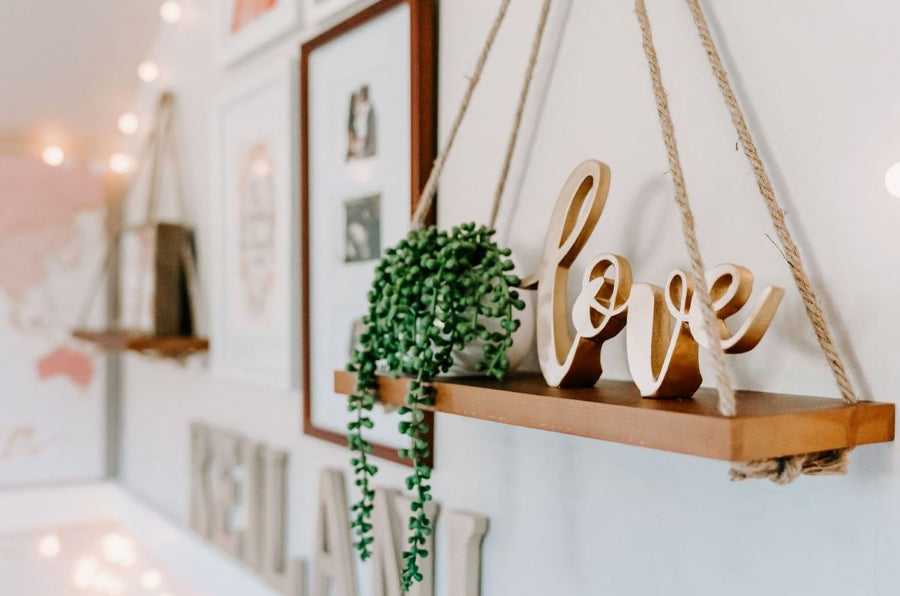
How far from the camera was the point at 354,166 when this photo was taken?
107cm

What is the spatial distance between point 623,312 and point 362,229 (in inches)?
21.4

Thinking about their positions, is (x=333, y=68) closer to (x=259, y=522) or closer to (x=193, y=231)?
(x=193, y=231)

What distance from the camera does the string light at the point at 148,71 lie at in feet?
5.79

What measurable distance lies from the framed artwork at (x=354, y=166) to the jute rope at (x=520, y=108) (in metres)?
0.15

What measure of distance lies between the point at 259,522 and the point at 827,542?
3.30ft

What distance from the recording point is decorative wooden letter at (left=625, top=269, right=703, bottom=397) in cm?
55

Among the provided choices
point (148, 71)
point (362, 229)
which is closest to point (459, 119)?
point (362, 229)

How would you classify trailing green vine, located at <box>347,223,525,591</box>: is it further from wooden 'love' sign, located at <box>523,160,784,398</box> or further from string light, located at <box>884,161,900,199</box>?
string light, located at <box>884,161,900,199</box>

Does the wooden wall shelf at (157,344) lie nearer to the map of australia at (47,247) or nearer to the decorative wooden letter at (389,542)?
the map of australia at (47,247)

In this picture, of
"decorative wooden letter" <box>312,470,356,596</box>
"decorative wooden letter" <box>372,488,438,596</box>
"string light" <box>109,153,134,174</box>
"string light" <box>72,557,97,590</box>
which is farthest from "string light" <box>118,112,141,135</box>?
"decorative wooden letter" <box>372,488,438,596</box>

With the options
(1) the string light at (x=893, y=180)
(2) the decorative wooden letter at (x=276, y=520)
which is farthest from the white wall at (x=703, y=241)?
(2) the decorative wooden letter at (x=276, y=520)

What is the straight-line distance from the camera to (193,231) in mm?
1599

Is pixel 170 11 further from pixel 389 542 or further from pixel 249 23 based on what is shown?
pixel 389 542

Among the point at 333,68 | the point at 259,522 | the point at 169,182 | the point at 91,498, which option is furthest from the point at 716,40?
the point at 91,498
